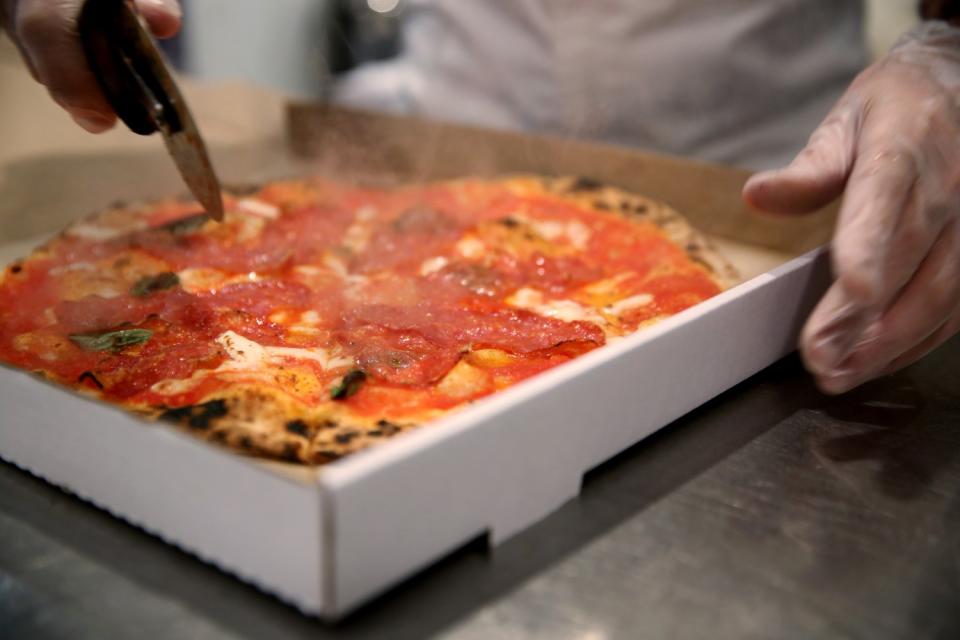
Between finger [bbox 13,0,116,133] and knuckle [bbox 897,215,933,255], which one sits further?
finger [bbox 13,0,116,133]

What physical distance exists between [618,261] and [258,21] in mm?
3440

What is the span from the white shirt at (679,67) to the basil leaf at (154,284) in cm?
129

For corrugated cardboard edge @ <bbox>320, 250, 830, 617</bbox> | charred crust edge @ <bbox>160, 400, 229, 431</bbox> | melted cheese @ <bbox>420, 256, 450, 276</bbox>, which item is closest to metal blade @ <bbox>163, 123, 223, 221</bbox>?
melted cheese @ <bbox>420, 256, 450, 276</bbox>

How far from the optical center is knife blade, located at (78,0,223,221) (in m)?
1.36

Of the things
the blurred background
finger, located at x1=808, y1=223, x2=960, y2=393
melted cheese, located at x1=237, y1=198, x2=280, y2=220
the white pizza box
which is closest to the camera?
the white pizza box

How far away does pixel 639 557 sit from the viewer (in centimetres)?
104

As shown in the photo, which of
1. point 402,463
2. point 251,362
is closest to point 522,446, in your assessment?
point 402,463

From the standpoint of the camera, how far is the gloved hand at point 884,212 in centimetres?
124

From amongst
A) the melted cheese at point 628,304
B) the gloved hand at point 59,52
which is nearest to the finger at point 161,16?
the gloved hand at point 59,52

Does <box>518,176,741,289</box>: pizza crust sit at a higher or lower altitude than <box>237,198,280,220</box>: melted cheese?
higher

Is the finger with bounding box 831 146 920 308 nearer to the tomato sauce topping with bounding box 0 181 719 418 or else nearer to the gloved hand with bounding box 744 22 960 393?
the gloved hand with bounding box 744 22 960 393

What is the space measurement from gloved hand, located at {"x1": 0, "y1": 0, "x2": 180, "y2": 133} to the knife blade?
0.02 meters

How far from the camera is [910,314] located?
1.33 meters

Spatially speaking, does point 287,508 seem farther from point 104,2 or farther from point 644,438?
point 104,2
